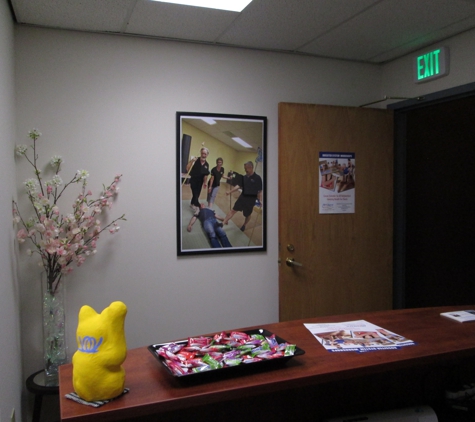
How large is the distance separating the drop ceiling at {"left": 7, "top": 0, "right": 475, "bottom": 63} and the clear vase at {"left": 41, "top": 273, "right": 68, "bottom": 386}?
147 centimetres

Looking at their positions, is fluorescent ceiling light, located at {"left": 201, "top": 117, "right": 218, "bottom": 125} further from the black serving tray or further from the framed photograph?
the black serving tray

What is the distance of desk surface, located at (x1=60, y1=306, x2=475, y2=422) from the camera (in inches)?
45.6

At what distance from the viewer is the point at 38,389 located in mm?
2348

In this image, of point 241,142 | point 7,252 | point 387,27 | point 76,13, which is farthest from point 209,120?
point 7,252

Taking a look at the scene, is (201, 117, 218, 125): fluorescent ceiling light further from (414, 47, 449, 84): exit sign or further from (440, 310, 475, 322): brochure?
(440, 310, 475, 322): brochure

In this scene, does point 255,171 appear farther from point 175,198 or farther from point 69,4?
point 69,4

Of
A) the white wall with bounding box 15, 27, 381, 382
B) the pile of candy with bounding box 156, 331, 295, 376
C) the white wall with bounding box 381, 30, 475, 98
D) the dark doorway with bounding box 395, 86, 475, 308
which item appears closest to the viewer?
the pile of candy with bounding box 156, 331, 295, 376

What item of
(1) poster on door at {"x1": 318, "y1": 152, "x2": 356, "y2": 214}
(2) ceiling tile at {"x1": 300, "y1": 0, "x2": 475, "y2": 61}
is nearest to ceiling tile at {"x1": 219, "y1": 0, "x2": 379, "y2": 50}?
(2) ceiling tile at {"x1": 300, "y1": 0, "x2": 475, "y2": 61}

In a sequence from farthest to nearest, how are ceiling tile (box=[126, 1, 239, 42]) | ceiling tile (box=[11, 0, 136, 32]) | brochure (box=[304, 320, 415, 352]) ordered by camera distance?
ceiling tile (box=[126, 1, 239, 42]) < ceiling tile (box=[11, 0, 136, 32]) < brochure (box=[304, 320, 415, 352])

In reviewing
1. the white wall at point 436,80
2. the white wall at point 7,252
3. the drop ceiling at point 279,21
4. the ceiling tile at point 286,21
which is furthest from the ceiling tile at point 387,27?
the white wall at point 7,252

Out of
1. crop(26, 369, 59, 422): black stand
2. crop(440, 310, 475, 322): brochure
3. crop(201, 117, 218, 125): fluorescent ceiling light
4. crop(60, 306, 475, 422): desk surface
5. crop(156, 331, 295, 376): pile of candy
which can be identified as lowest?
crop(26, 369, 59, 422): black stand

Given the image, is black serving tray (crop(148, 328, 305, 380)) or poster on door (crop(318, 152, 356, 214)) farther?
poster on door (crop(318, 152, 356, 214))

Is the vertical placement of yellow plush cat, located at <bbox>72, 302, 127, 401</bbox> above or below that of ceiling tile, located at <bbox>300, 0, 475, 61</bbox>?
below

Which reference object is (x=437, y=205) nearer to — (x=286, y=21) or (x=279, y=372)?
→ (x=286, y=21)
